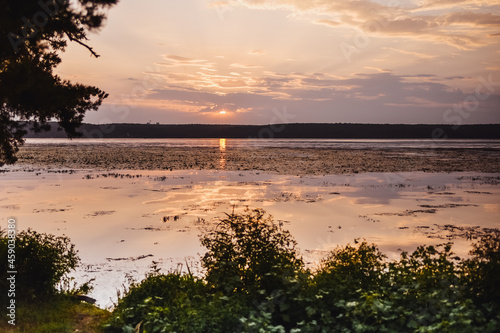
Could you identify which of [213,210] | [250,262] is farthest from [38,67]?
[213,210]

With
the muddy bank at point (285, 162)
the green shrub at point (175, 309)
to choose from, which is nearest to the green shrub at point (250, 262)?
the green shrub at point (175, 309)

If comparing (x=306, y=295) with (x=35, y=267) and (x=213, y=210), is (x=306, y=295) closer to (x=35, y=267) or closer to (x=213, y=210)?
(x=35, y=267)

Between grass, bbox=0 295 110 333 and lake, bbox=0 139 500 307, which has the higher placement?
lake, bbox=0 139 500 307

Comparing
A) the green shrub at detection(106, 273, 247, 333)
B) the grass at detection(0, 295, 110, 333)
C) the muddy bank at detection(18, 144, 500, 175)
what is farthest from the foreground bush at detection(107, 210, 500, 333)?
the muddy bank at detection(18, 144, 500, 175)

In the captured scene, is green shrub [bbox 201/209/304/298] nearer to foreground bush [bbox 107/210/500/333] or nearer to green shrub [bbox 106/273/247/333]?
foreground bush [bbox 107/210/500/333]

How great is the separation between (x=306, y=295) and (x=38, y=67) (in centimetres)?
787

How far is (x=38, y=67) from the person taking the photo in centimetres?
1045

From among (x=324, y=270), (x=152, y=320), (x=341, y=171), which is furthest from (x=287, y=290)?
(x=341, y=171)

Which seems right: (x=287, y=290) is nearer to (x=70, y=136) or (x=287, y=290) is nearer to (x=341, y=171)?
(x=70, y=136)

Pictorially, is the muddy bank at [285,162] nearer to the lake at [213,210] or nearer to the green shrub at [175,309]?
the lake at [213,210]

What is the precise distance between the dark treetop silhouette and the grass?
3.97m

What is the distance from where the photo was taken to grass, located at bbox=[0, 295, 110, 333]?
7.91 metres

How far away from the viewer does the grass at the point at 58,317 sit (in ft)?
25.9

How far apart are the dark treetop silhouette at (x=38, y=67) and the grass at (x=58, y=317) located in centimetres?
397
